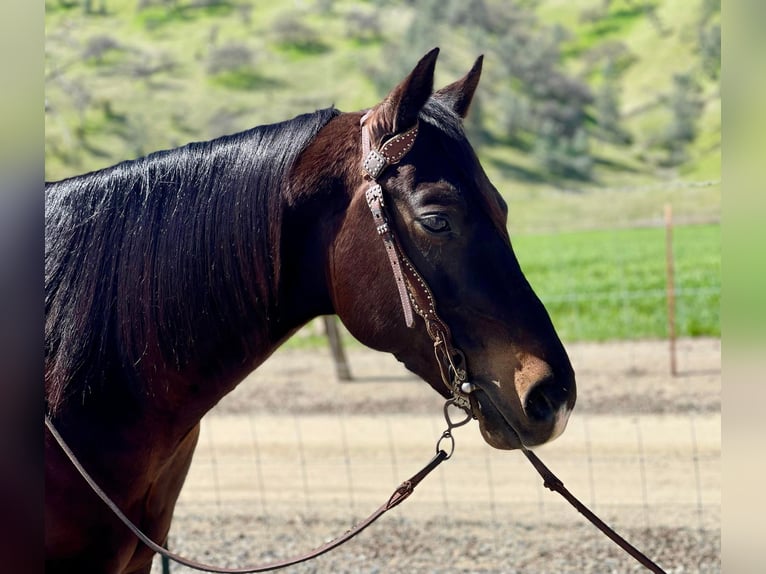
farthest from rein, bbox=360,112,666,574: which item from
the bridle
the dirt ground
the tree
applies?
the tree

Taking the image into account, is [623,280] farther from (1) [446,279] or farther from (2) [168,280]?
A: (2) [168,280]

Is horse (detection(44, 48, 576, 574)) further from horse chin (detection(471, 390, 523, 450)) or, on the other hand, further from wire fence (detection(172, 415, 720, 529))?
wire fence (detection(172, 415, 720, 529))

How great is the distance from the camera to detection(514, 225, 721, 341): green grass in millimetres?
12918

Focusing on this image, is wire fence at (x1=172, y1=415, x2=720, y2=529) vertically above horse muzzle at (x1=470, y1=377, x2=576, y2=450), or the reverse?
horse muzzle at (x1=470, y1=377, x2=576, y2=450)

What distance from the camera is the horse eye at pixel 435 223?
2.12 meters

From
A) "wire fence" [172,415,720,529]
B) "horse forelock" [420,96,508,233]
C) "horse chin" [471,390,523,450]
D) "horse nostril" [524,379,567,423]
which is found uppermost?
"horse forelock" [420,96,508,233]

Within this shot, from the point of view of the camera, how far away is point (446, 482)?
21.7ft

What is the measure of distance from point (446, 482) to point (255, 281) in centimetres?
469

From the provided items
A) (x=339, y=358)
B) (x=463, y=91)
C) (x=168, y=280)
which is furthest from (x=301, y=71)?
(x=168, y=280)

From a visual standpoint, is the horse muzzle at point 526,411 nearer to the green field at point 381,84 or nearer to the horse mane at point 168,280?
the horse mane at point 168,280

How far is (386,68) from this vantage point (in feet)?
117

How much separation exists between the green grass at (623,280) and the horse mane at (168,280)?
322 inches
